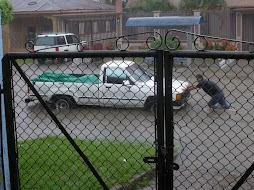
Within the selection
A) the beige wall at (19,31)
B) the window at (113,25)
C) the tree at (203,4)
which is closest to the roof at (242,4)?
the tree at (203,4)

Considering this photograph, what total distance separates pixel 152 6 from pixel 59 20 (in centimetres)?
661

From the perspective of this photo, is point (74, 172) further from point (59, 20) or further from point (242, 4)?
point (59, 20)

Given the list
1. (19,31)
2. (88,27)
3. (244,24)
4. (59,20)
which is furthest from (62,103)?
(19,31)

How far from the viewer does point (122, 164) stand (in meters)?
6.61

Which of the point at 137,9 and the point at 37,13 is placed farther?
the point at 137,9

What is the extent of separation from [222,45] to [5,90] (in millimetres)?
19806

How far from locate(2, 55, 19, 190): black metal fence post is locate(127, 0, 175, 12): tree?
2794cm

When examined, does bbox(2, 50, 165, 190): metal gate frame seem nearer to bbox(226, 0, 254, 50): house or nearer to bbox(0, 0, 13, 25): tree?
bbox(226, 0, 254, 50): house

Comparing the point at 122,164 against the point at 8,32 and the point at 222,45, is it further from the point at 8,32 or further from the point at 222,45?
the point at 8,32

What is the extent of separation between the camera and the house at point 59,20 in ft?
96.5

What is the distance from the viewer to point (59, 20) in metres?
29.6

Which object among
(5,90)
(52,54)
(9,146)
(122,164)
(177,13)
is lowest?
(122,164)

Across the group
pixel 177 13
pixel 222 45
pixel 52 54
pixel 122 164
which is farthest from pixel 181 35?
pixel 52 54

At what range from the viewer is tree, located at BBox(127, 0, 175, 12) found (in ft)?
101
